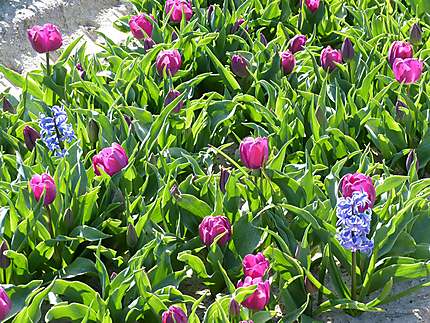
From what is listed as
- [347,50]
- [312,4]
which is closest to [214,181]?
[347,50]

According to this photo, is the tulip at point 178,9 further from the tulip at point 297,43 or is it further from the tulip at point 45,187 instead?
the tulip at point 45,187

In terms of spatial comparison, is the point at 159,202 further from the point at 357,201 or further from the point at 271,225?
the point at 357,201

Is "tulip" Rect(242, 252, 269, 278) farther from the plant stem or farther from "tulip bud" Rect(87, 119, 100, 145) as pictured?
"tulip bud" Rect(87, 119, 100, 145)

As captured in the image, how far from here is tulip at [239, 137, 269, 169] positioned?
2.42 metres

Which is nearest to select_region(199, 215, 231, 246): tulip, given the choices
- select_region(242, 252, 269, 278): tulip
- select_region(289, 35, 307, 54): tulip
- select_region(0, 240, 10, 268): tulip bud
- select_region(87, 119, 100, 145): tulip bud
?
select_region(242, 252, 269, 278): tulip

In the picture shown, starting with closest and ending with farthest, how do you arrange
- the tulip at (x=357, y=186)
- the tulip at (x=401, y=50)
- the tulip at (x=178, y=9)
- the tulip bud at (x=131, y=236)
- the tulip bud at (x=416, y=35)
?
the tulip at (x=357, y=186), the tulip bud at (x=131, y=236), the tulip at (x=401, y=50), the tulip bud at (x=416, y=35), the tulip at (x=178, y=9)

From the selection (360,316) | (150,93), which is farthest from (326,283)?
(150,93)

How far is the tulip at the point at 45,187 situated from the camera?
7.73 feet

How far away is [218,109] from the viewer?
3.15 meters

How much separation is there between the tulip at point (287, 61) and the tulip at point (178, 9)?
0.64 meters

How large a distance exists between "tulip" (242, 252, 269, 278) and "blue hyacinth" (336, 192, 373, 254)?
22cm

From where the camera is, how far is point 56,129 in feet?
9.00

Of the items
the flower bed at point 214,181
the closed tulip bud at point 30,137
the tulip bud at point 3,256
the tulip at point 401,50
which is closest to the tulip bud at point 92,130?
the flower bed at point 214,181

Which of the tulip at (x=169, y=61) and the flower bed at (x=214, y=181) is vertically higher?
the tulip at (x=169, y=61)
